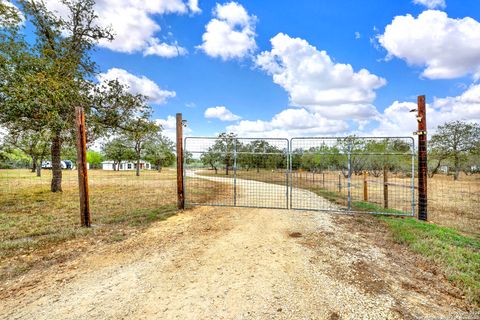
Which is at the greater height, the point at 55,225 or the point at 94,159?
the point at 94,159

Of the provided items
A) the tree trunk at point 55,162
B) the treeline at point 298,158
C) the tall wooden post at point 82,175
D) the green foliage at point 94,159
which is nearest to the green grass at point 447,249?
the treeline at point 298,158

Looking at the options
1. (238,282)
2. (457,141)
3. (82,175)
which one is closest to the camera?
(238,282)

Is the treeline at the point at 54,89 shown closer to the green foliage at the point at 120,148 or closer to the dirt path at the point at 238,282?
the dirt path at the point at 238,282

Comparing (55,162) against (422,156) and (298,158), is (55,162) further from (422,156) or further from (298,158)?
(422,156)

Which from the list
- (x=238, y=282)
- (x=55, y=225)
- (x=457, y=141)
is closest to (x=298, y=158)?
(x=238, y=282)

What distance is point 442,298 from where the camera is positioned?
2871mm

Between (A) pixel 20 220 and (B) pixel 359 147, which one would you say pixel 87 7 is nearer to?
(A) pixel 20 220

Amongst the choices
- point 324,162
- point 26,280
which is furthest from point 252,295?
point 324,162

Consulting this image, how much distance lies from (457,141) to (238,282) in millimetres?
34508

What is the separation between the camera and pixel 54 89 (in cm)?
780

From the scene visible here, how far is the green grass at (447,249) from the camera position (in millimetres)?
3209

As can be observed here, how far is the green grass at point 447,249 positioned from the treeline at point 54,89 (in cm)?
1030

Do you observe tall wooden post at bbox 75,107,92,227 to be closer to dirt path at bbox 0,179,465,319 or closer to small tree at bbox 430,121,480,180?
dirt path at bbox 0,179,465,319

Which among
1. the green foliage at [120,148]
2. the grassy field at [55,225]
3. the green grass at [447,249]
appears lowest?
the green grass at [447,249]
